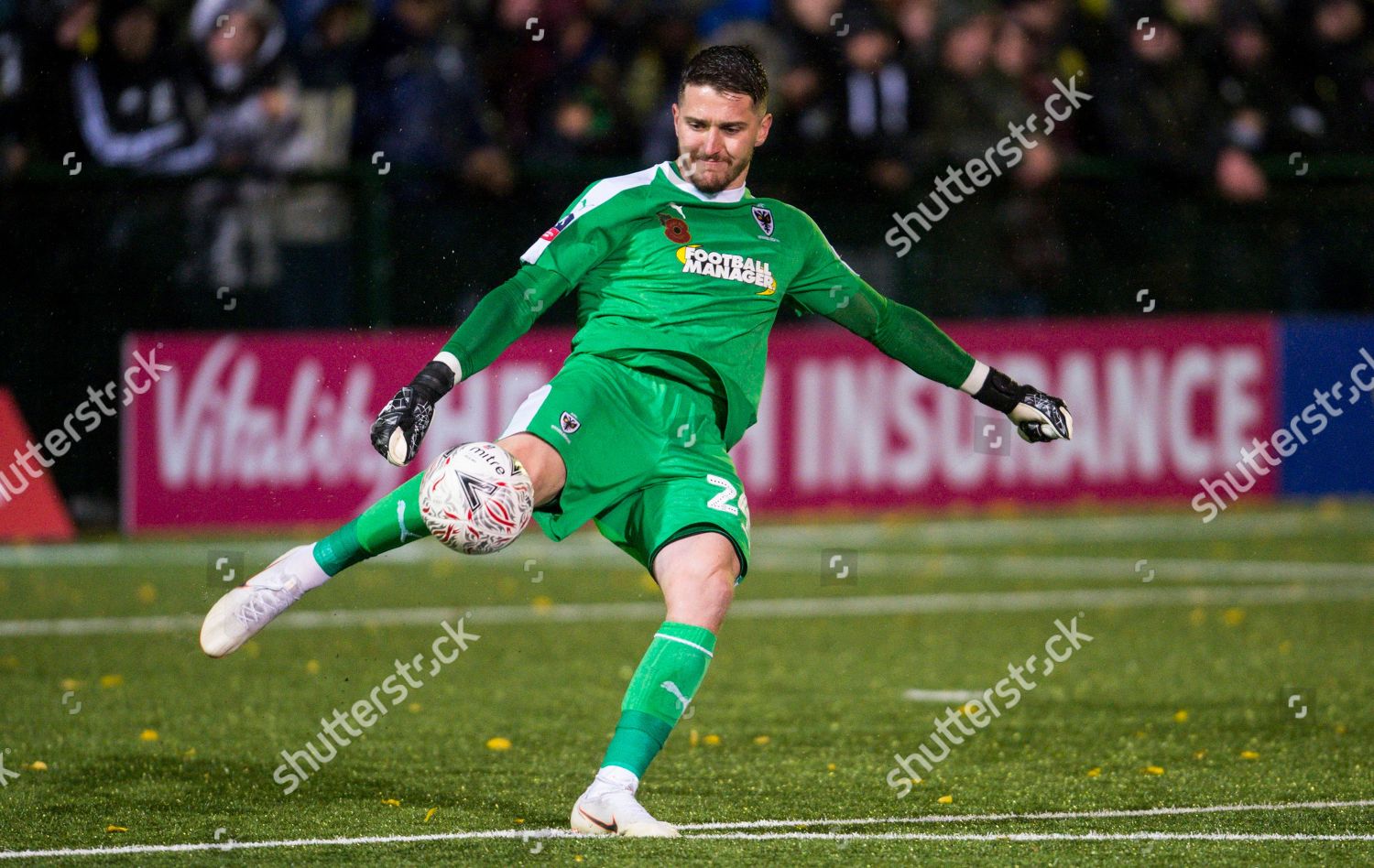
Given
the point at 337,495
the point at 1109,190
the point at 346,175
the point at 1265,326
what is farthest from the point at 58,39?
the point at 1265,326

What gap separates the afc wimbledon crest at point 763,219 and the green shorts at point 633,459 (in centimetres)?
51

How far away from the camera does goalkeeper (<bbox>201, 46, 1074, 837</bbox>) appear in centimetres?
556

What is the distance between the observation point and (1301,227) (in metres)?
15.9

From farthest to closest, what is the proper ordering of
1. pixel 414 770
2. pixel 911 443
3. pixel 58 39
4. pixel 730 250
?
1. pixel 911 443
2. pixel 58 39
3. pixel 414 770
4. pixel 730 250

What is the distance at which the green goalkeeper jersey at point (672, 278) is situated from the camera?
5.79 m

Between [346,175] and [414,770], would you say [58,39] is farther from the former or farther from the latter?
[414,770]

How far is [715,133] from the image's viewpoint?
573 centimetres

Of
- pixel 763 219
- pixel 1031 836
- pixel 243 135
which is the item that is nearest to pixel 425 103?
pixel 243 135

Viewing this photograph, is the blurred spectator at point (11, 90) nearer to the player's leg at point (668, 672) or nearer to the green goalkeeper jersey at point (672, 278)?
the green goalkeeper jersey at point (672, 278)

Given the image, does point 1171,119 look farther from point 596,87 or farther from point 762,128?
point 762,128

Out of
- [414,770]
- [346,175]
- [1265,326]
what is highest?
[346,175]

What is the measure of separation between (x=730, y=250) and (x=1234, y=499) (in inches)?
402

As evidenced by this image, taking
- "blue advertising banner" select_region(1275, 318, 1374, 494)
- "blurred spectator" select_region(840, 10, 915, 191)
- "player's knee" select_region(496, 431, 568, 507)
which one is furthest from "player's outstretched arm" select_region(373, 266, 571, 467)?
"blue advertising banner" select_region(1275, 318, 1374, 494)

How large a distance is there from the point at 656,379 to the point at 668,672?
0.81 m
